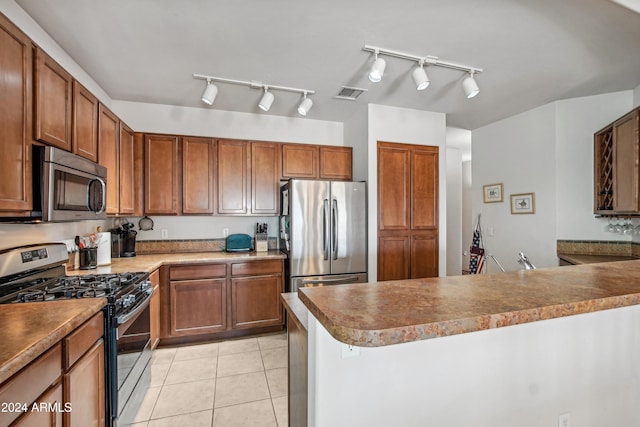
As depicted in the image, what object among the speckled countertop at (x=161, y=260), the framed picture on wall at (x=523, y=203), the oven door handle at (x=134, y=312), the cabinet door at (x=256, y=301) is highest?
the framed picture on wall at (x=523, y=203)

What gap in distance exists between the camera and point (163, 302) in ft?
9.48

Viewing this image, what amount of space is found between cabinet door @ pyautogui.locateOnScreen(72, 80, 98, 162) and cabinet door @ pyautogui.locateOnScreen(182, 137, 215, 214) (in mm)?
1001

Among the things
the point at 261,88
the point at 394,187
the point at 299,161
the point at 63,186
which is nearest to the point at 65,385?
the point at 63,186

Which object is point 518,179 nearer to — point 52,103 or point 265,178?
point 265,178

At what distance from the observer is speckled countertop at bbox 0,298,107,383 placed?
93 centimetres

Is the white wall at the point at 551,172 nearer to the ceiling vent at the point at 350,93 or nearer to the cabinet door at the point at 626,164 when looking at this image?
the cabinet door at the point at 626,164

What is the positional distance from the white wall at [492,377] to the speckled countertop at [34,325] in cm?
94

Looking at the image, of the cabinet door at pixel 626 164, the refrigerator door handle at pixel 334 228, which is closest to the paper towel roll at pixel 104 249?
the refrigerator door handle at pixel 334 228

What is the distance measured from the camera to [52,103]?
1729 mm

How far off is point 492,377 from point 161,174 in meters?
3.36

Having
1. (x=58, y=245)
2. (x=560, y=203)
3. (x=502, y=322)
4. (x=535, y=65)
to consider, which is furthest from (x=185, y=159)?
(x=560, y=203)

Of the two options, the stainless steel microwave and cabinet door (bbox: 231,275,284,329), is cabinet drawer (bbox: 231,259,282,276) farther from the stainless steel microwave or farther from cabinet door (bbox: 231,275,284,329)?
the stainless steel microwave

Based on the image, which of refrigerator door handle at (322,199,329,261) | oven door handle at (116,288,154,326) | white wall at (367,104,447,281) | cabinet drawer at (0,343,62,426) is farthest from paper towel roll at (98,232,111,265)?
white wall at (367,104,447,281)

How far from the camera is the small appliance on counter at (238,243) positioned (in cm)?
349
